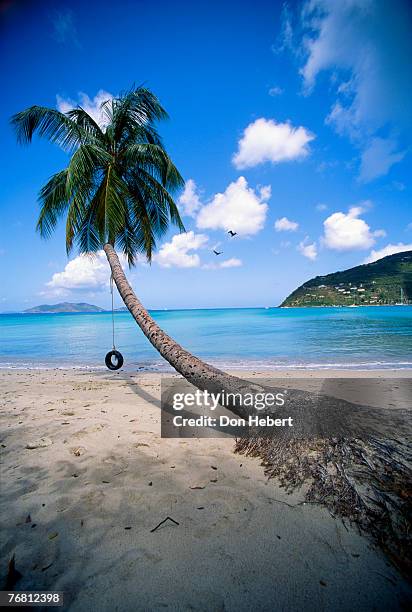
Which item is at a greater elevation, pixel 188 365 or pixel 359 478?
pixel 188 365

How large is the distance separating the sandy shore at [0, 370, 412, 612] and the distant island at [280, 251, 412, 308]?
370 ft

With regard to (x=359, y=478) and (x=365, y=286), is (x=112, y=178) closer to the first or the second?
(x=359, y=478)

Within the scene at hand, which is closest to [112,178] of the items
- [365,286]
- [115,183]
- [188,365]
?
[115,183]

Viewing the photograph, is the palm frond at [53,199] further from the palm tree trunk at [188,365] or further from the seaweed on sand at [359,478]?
the seaweed on sand at [359,478]

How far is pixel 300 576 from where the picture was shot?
7.01 feet

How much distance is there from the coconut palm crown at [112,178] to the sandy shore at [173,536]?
609cm

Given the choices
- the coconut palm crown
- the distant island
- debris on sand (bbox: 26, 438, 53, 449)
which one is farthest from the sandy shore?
the distant island

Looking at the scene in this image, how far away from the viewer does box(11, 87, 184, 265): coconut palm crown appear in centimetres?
777

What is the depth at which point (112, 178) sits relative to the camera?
8078 millimetres

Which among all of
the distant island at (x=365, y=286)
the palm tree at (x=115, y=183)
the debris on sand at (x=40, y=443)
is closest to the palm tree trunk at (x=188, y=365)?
the palm tree at (x=115, y=183)

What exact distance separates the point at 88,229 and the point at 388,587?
10.6 metres

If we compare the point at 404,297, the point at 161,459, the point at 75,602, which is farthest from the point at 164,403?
the point at 404,297

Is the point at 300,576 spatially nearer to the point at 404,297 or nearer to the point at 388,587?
the point at 388,587

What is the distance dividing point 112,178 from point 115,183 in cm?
15
